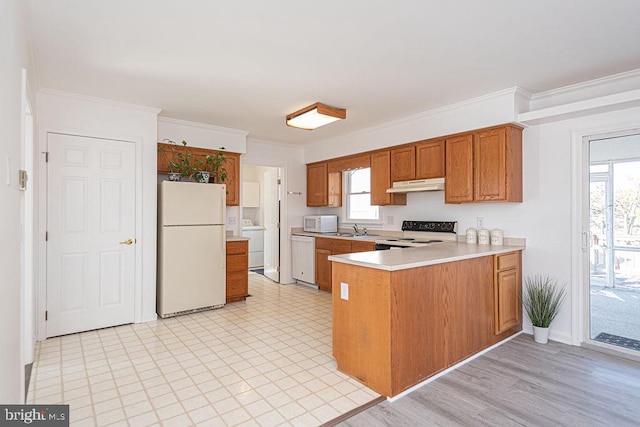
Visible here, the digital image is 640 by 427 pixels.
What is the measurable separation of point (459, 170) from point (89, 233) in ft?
13.5

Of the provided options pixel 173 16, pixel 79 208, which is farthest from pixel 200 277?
pixel 173 16

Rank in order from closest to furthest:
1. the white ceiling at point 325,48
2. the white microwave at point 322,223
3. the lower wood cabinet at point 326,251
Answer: the white ceiling at point 325,48 < the lower wood cabinet at point 326,251 < the white microwave at point 322,223

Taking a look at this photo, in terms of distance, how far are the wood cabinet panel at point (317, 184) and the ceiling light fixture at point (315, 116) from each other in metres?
1.63

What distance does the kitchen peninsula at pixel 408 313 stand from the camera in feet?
7.75

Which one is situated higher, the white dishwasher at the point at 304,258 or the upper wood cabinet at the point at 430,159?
the upper wood cabinet at the point at 430,159

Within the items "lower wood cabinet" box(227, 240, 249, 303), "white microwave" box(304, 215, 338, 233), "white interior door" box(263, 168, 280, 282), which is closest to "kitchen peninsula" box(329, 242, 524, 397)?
"lower wood cabinet" box(227, 240, 249, 303)

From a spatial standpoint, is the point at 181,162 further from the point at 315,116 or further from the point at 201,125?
the point at 315,116

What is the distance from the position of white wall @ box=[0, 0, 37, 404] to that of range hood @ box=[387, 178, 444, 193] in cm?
369

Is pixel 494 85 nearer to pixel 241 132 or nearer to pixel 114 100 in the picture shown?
pixel 241 132

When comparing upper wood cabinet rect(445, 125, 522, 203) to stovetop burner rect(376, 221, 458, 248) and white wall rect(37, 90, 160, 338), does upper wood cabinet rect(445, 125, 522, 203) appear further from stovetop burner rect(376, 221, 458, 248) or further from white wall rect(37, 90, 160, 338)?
white wall rect(37, 90, 160, 338)

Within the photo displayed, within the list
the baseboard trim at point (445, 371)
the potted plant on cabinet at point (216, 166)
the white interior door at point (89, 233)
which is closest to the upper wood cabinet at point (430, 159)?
the baseboard trim at point (445, 371)

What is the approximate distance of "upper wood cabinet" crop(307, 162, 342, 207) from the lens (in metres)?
5.88

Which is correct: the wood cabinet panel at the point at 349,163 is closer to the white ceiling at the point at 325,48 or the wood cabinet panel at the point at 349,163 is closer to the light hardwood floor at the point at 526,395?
the white ceiling at the point at 325,48

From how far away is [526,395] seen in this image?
239cm
